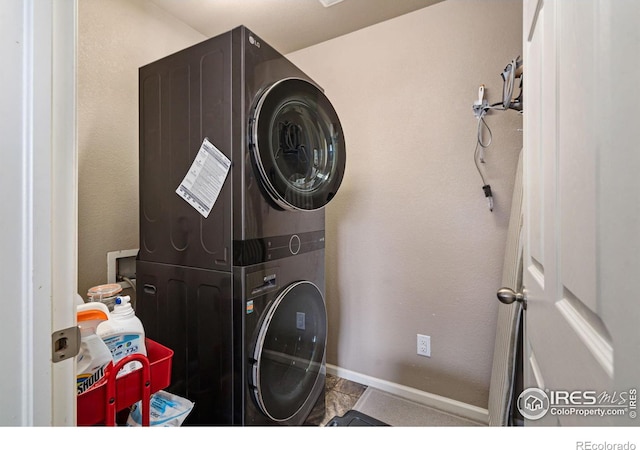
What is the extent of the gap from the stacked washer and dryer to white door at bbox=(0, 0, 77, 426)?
0.50 metres

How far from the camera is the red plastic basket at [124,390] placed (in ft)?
2.36

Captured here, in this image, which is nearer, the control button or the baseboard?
the control button

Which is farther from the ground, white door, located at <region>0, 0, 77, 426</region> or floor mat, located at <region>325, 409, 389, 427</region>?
white door, located at <region>0, 0, 77, 426</region>

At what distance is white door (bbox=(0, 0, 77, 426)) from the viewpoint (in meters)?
0.43

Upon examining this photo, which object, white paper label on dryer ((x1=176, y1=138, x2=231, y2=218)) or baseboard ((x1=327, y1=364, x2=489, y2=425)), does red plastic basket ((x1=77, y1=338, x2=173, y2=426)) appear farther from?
baseboard ((x1=327, y1=364, x2=489, y2=425))

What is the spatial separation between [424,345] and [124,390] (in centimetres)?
151

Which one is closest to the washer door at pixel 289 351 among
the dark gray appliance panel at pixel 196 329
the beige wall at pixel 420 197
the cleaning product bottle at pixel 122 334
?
the dark gray appliance panel at pixel 196 329

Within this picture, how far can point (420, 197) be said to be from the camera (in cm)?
166

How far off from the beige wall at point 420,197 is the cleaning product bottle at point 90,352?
1.41 meters

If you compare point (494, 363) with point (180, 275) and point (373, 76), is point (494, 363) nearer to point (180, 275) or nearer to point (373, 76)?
point (180, 275)

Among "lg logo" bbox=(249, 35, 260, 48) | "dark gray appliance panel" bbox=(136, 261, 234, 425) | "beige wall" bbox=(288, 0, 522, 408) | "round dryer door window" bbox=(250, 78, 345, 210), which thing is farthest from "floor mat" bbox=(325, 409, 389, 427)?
"lg logo" bbox=(249, 35, 260, 48)

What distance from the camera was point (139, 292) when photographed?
1.22 m

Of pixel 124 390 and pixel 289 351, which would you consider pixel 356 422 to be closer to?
pixel 289 351
